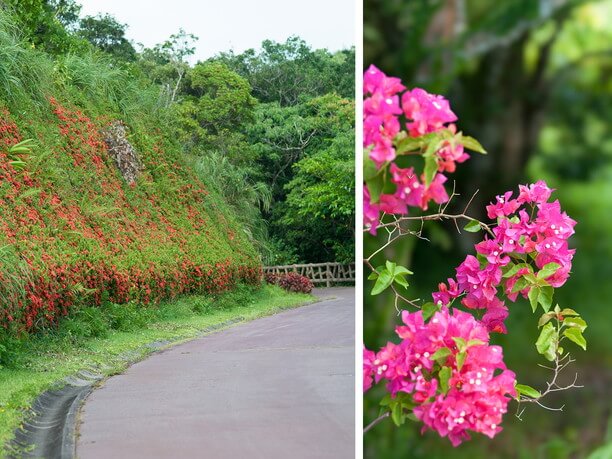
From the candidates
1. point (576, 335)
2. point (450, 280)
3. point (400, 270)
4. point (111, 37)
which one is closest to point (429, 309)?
point (450, 280)

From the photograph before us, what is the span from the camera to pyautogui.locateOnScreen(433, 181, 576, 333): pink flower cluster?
2.05 metres

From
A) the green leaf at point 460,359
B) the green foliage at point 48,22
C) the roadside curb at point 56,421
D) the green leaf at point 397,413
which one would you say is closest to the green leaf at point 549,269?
the green leaf at point 460,359

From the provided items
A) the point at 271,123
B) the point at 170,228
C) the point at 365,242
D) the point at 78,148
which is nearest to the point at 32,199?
the point at 78,148

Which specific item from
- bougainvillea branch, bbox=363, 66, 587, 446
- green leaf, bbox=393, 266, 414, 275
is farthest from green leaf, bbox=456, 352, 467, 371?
green leaf, bbox=393, 266, 414, 275

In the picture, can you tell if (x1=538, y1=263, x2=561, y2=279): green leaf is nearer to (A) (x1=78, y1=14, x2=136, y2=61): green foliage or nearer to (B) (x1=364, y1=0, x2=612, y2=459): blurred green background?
(B) (x1=364, y1=0, x2=612, y2=459): blurred green background

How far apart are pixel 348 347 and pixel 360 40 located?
104cm

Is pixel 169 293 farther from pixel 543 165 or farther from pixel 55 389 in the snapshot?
pixel 543 165

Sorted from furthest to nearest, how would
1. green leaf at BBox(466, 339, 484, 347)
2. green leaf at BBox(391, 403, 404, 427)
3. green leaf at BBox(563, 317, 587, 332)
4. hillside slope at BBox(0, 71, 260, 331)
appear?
hillside slope at BBox(0, 71, 260, 331)
green leaf at BBox(563, 317, 587, 332)
green leaf at BBox(391, 403, 404, 427)
green leaf at BBox(466, 339, 484, 347)

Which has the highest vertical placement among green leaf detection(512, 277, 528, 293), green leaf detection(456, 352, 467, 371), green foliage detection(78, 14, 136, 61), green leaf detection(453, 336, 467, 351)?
green foliage detection(78, 14, 136, 61)

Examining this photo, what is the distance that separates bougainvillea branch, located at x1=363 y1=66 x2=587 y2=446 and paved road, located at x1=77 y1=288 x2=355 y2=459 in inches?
11.7

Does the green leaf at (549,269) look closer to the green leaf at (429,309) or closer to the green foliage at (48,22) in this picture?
the green leaf at (429,309)

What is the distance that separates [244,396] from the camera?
249cm

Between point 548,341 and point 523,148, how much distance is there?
570 millimetres

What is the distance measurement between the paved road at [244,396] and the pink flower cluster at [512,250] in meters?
0.51
